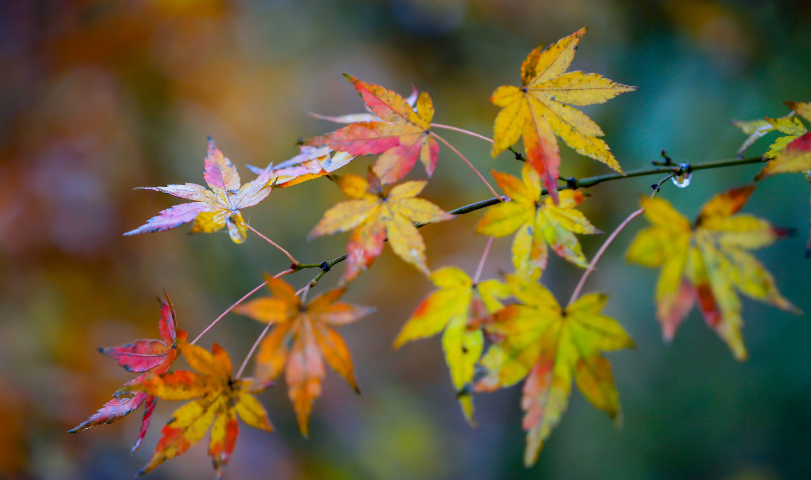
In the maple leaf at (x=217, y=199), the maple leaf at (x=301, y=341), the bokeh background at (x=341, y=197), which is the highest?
the maple leaf at (x=217, y=199)

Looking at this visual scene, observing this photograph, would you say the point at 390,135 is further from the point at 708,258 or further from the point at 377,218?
the point at 708,258

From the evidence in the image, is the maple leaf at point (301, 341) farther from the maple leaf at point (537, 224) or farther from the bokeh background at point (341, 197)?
the bokeh background at point (341, 197)

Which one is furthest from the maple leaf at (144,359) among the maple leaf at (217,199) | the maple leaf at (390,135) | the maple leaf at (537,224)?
the maple leaf at (537,224)

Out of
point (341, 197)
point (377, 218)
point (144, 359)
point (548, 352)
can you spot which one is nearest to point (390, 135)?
point (377, 218)

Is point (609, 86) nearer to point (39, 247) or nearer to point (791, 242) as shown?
point (791, 242)

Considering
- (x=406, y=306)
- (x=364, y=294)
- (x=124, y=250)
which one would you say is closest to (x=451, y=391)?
(x=406, y=306)

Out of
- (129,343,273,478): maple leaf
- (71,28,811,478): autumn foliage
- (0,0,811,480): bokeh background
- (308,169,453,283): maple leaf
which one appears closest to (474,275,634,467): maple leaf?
(71,28,811,478): autumn foliage
